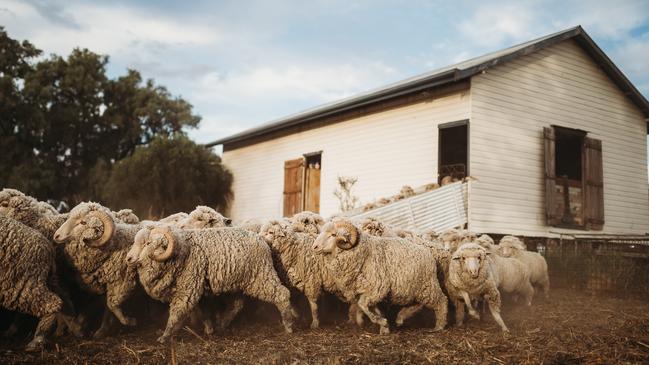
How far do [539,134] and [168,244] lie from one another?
13.5 metres

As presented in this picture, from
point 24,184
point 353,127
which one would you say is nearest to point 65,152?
point 24,184

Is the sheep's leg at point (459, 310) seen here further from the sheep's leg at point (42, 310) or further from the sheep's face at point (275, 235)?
the sheep's leg at point (42, 310)

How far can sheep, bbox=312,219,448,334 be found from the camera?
7.59m

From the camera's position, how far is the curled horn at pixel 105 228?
673 centimetres

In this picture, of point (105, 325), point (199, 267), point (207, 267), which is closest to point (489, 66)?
point (207, 267)

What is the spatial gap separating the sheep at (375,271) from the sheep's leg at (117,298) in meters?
2.54

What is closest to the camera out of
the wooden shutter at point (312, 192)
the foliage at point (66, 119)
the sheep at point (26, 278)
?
the sheep at point (26, 278)

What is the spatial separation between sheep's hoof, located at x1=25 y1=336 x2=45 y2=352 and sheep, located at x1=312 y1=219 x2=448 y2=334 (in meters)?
3.47

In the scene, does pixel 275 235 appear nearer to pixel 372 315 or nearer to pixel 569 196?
pixel 372 315

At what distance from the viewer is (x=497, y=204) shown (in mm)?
15672

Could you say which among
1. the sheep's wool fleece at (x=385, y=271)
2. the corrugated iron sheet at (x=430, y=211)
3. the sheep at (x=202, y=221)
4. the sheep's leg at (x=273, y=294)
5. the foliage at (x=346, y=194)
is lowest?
the sheep's leg at (x=273, y=294)

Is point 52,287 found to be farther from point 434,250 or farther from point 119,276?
point 434,250

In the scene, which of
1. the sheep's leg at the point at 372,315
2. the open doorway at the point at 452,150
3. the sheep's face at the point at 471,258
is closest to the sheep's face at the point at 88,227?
the sheep's leg at the point at 372,315

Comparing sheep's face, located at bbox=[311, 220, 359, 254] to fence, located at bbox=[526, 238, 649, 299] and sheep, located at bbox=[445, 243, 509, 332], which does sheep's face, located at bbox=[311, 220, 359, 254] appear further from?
fence, located at bbox=[526, 238, 649, 299]
